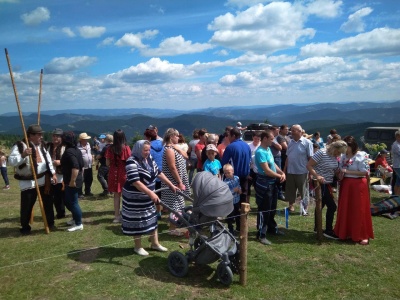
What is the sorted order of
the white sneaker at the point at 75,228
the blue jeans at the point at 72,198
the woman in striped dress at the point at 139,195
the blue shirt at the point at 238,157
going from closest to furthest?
the woman in striped dress at the point at 139,195 < the blue shirt at the point at 238,157 < the blue jeans at the point at 72,198 < the white sneaker at the point at 75,228

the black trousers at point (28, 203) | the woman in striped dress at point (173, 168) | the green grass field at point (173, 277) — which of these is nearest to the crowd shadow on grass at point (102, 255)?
the green grass field at point (173, 277)

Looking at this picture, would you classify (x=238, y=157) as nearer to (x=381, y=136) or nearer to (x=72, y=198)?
(x=72, y=198)

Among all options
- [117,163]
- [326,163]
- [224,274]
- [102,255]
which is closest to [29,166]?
[117,163]

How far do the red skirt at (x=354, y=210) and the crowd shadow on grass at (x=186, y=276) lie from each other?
8.60 feet

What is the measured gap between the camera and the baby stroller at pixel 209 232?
4105 mm

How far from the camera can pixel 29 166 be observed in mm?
5969

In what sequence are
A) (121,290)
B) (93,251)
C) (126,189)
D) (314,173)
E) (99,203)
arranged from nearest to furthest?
(121,290)
(126,189)
(93,251)
(314,173)
(99,203)

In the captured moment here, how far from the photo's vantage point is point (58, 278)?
4238 millimetres

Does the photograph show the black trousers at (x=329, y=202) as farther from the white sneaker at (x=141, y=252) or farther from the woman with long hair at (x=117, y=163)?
the woman with long hair at (x=117, y=163)

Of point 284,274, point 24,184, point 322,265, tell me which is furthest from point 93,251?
point 322,265

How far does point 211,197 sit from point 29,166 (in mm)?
3806

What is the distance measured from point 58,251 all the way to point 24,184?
1629mm

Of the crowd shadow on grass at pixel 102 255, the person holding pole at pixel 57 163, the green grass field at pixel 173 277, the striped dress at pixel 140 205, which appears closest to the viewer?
the green grass field at pixel 173 277

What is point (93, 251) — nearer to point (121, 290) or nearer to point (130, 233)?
point (130, 233)
